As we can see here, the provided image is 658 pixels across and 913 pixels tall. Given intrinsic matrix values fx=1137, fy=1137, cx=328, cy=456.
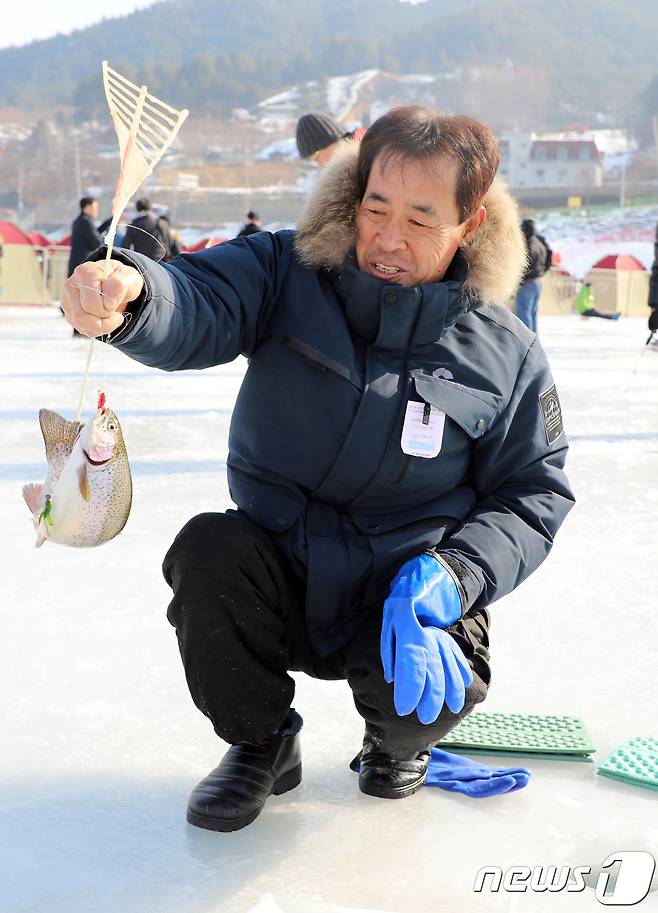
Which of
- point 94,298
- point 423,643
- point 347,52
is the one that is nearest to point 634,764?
point 423,643

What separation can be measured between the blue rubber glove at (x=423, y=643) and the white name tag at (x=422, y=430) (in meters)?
0.17

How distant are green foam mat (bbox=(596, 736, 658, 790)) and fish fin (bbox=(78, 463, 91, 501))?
979 millimetres

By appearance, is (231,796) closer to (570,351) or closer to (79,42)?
(570,351)

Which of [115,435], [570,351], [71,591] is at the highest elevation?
[115,435]

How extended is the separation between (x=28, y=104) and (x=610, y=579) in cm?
15174

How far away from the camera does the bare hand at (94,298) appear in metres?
1.35

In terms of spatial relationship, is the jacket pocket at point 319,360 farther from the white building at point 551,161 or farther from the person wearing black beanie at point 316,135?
the white building at point 551,161

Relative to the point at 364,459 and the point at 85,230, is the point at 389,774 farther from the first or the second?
the point at 85,230

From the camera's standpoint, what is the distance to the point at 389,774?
69.1 inches

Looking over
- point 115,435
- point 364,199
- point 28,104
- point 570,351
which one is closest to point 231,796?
point 115,435

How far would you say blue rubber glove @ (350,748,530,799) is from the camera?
1.79m

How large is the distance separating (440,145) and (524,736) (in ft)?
3.31

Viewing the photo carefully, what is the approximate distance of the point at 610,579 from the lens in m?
3.04

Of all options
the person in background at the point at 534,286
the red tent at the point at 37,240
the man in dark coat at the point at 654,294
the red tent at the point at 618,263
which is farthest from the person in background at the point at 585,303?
the man in dark coat at the point at 654,294
